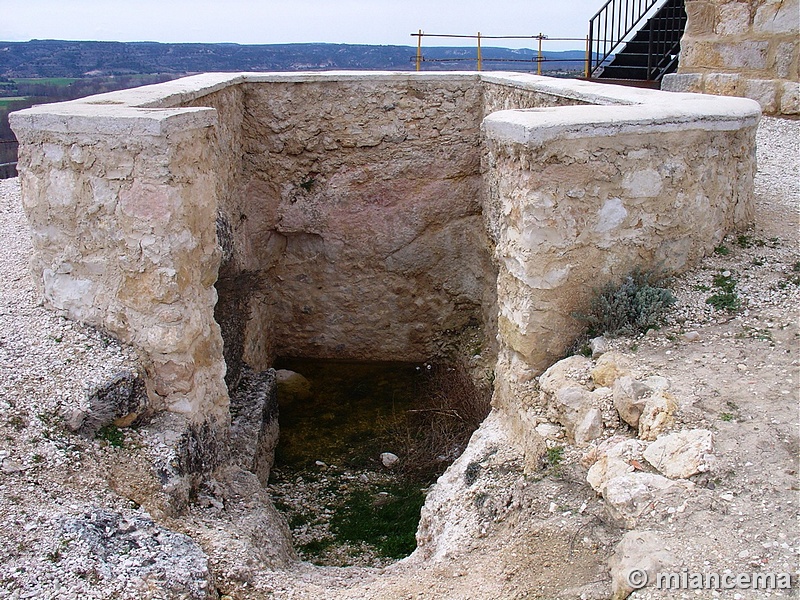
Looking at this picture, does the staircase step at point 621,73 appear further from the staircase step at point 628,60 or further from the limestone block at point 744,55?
the limestone block at point 744,55

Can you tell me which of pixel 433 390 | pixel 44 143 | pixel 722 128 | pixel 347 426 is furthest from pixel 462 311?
pixel 44 143

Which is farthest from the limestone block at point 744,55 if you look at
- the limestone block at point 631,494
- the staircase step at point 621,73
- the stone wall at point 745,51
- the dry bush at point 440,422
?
the limestone block at point 631,494

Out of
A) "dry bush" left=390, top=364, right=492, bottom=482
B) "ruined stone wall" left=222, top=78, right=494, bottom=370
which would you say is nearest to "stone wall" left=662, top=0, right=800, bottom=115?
"ruined stone wall" left=222, top=78, right=494, bottom=370

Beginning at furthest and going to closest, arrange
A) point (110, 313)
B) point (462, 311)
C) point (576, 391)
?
point (462, 311), point (110, 313), point (576, 391)

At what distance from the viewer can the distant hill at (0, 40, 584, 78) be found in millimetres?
15820

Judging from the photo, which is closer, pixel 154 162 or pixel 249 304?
pixel 154 162

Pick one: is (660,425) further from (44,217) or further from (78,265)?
(44,217)

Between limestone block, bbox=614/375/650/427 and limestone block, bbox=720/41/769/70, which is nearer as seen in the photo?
limestone block, bbox=614/375/650/427

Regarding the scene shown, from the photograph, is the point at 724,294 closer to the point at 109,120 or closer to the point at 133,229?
the point at 133,229

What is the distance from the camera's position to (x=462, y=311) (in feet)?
27.7

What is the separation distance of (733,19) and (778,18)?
46 cm

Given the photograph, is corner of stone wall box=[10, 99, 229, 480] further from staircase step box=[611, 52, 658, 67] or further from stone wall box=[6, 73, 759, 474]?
staircase step box=[611, 52, 658, 67]

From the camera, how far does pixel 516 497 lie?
11.1 ft

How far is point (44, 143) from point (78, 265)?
2.33 feet
